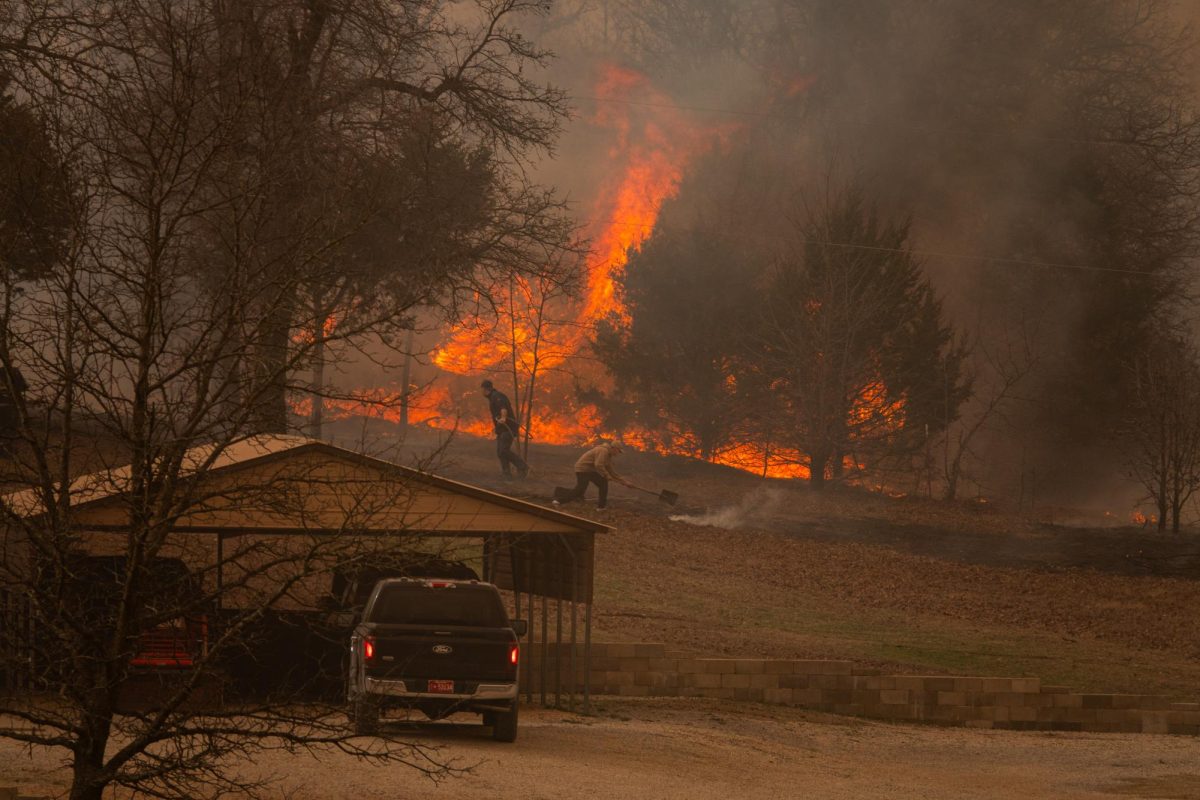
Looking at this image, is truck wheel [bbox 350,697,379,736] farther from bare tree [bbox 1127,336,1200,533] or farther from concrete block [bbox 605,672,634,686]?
bare tree [bbox 1127,336,1200,533]

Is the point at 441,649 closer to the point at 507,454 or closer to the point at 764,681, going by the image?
the point at 764,681

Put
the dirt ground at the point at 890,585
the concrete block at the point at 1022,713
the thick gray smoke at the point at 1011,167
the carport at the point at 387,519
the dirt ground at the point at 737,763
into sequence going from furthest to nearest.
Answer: the thick gray smoke at the point at 1011,167, the dirt ground at the point at 890,585, the concrete block at the point at 1022,713, the dirt ground at the point at 737,763, the carport at the point at 387,519

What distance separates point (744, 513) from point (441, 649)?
21634 millimetres

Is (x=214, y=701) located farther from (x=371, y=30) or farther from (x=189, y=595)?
(x=371, y=30)

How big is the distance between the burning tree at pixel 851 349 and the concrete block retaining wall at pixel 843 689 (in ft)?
69.5

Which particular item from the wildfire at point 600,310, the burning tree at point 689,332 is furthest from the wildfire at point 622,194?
the burning tree at point 689,332

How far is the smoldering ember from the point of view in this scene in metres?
9.41

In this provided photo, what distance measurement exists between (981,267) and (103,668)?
48901 mm

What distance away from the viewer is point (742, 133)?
5831 centimetres

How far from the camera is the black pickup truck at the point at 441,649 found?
14102 mm

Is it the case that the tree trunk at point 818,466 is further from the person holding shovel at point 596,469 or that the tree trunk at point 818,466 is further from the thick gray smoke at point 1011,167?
the person holding shovel at point 596,469

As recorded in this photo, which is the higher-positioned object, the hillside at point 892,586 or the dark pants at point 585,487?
the dark pants at point 585,487

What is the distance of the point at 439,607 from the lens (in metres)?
15.0

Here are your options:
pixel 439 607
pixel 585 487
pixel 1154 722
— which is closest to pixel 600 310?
pixel 585 487
